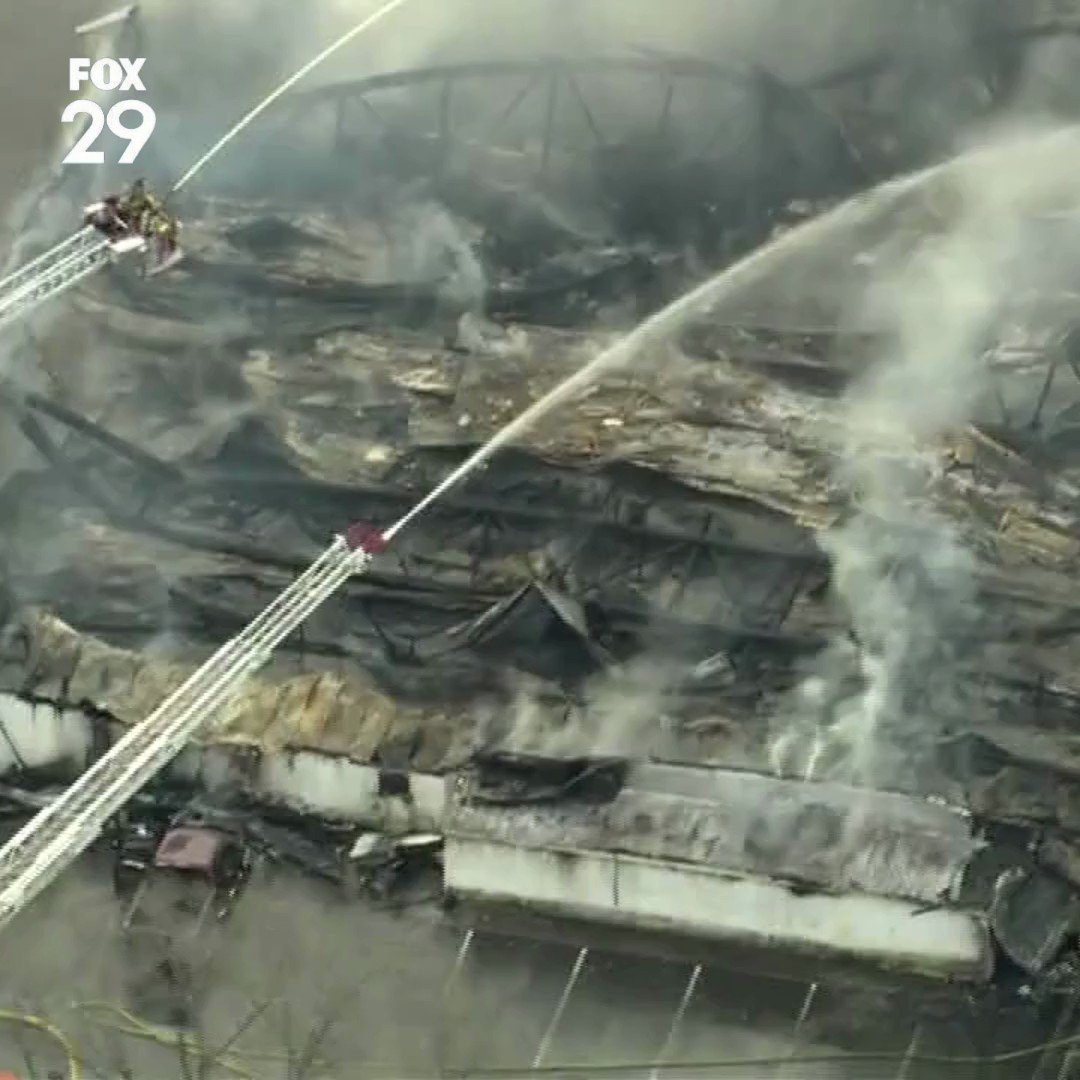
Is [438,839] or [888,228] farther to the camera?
[888,228]

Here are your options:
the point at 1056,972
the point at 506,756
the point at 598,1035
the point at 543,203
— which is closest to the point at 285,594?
the point at 506,756

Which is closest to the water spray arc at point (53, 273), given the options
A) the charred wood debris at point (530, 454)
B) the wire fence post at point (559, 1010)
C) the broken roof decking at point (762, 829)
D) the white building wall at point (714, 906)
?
the charred wood debris at point (530, 454)

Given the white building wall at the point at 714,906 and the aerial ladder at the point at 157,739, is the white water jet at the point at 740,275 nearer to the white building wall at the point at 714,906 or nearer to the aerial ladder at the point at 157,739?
the aerial ladder at the point at 157,739

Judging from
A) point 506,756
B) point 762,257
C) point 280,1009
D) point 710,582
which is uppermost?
point 762,257

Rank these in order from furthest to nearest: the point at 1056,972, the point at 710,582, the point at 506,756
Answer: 1. the point at 710,582
2. the point at 506,756
3. the point at 1056,972

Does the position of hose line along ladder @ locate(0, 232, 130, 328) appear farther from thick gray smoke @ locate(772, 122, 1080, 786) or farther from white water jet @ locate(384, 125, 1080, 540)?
thick gray smoke @ locate(772, 122, 1080, 786)

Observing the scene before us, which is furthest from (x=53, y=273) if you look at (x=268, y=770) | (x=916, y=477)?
(x=916, y=477)

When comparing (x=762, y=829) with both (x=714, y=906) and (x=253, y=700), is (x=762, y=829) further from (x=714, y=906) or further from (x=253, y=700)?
(x=253, y=700)

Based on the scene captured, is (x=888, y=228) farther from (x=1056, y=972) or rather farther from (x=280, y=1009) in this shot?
(x=280, y=1009)
